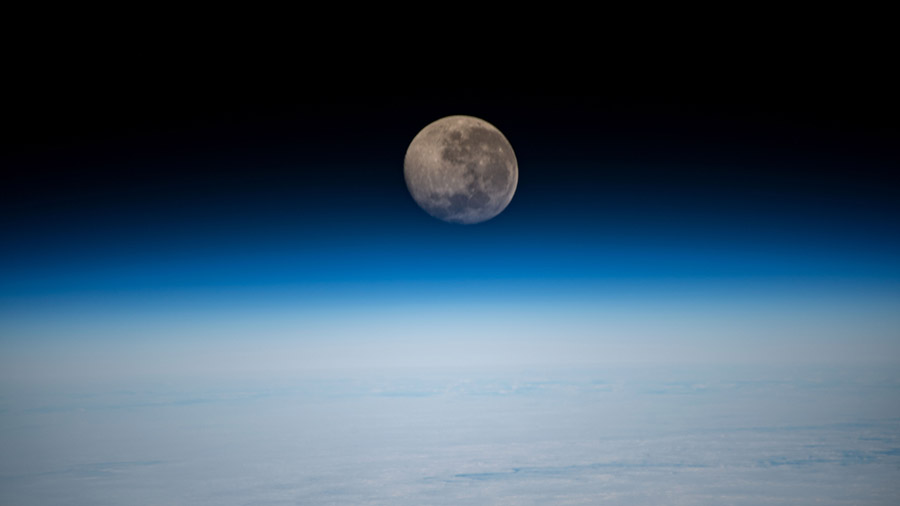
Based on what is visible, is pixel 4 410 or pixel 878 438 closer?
pixel 878 438

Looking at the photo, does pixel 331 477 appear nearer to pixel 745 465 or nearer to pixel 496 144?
pixel 745 465

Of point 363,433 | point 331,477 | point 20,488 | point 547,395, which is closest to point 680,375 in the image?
point 547,395

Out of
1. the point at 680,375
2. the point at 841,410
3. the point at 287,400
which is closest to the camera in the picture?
A: the point at 841,410

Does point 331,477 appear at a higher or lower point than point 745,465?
higher

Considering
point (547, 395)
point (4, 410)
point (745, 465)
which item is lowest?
point (745, 465)

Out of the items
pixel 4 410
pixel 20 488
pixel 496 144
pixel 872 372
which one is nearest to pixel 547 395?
pixel 872 372

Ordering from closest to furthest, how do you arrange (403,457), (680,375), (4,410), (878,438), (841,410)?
(878,438)
(403,457)
(841,410)
(4,410)
(680,375)
